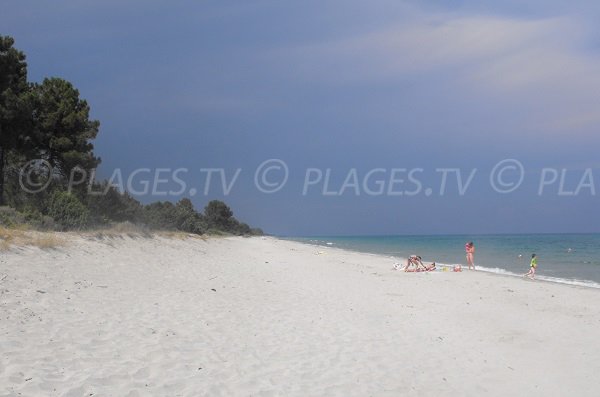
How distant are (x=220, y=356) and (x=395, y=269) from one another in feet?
57.7

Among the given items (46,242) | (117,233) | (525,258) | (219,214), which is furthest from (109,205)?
(219,214)

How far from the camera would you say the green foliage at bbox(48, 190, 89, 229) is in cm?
1911

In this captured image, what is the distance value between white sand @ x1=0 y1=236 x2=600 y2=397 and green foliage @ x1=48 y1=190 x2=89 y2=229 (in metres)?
5.95

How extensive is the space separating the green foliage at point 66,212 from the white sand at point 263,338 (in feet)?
19.5

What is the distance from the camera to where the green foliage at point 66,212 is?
19.1 metres

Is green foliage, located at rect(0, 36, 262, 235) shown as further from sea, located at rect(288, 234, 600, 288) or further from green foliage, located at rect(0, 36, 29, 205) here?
sea, located at rect(288, 234, 600, 288)

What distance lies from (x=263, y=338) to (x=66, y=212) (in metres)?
14.9

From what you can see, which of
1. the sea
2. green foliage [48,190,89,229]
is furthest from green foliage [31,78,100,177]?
the sea

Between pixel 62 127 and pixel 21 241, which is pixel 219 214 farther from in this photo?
pixel 21 241

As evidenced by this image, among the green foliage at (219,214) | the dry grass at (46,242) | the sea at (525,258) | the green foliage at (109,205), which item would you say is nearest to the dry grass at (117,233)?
the green foliage at (109,205)

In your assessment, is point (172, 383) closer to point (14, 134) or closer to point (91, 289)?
point (91, 289)

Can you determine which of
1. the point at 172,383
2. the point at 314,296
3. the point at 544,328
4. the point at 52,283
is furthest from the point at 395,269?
the point at 172,383

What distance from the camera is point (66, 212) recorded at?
19.5 metres

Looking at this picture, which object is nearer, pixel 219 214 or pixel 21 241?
pixel 21 241
